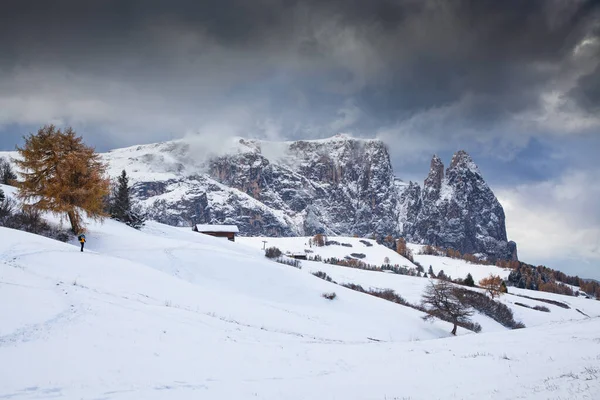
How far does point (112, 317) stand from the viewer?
49.8 ft

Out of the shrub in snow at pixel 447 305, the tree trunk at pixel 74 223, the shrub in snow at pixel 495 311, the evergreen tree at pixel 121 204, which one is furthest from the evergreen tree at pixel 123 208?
the shrub in snow at pixel 495 311

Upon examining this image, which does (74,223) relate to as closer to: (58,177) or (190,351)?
(58,177)

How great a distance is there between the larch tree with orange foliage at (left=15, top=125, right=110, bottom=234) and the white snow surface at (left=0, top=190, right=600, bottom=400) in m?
8.70

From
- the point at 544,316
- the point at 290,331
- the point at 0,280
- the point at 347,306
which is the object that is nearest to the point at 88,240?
the point at 0,280

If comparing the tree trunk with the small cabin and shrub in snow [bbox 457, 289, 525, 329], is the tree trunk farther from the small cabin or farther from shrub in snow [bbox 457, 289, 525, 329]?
the small cabin

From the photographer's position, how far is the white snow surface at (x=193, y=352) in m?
10.6

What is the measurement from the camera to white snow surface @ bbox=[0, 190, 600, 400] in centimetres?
1057

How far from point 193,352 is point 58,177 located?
105 feet

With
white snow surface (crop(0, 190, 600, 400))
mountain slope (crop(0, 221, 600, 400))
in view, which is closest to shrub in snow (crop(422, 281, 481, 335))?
mountain slope (crop(0, 221, 600, 400))

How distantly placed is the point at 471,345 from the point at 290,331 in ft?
37.9

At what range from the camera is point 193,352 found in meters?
14.0

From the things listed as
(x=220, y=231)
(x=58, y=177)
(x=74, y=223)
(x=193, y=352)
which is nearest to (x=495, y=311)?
(x=193, y=352)

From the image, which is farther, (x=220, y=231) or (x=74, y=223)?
(x=220, y=231)

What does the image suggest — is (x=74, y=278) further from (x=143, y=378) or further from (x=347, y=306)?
(x=347, y=306)
